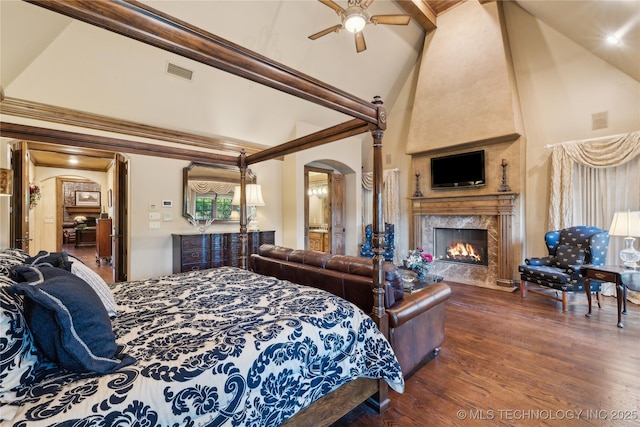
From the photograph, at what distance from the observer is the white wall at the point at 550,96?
3990mm

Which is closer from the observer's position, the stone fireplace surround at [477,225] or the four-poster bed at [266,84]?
the four-poster bed at [266,84]

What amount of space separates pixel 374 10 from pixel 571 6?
267cm

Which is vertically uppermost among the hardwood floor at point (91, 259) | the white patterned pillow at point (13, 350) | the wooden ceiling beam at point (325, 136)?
the wooden ceiling beam at point (325, 136)

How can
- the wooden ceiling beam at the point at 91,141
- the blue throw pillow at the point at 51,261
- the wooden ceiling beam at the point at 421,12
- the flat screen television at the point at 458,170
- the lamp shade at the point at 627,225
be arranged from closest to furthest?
1. the blue throw pillow at the point at 51,261
2. the wooden ceiling beam at the point at 91,141
3. the lamp shade at the point at 627,225
4. the wooden ceiling beam at the point at 421,12
5. the flat screen television at the point at 458,170

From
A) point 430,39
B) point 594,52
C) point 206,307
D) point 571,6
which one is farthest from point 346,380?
point 430,39

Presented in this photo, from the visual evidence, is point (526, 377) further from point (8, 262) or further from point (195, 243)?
point (195, 243)

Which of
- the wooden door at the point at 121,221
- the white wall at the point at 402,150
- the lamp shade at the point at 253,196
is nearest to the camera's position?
the wooden door at the point at 121,221

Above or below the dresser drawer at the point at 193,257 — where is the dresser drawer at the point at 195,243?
above

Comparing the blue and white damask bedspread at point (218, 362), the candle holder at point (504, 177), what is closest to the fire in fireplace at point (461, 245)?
the candle holder at point (504, 177)

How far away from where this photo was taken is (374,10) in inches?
184

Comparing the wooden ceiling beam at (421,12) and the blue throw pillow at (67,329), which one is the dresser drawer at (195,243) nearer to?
the blue throw pillow at (67,329)

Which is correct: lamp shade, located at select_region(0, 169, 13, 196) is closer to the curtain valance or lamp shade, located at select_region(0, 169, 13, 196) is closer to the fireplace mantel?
the curtain valance

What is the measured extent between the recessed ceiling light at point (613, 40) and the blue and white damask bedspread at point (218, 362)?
183 inches

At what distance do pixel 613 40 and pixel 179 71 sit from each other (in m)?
5.73
